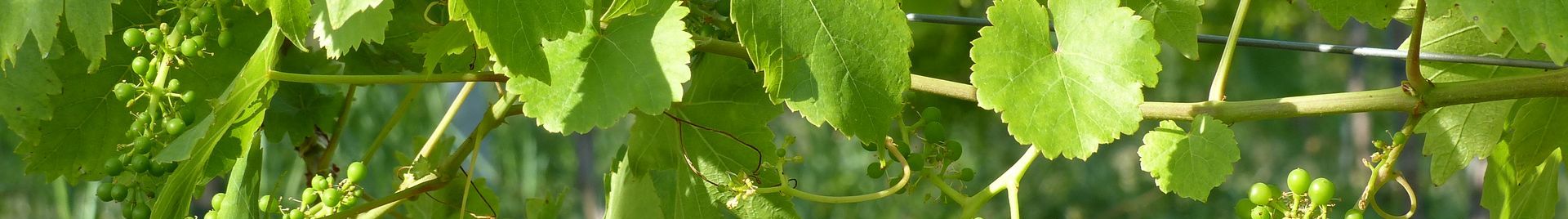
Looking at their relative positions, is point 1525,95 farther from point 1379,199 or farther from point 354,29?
point 1379,199


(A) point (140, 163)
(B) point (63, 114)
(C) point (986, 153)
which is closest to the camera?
(A) point (140, 163)

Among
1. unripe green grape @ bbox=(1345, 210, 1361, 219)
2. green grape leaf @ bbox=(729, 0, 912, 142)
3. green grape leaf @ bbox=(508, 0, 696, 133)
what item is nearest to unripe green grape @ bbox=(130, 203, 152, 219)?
green grape leaf @ bbox=(508, 0, 696, 133)

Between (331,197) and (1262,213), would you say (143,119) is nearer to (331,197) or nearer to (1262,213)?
(331,197)

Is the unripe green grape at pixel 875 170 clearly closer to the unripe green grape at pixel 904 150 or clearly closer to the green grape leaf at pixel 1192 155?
the unripe green grape at pixel 904 150

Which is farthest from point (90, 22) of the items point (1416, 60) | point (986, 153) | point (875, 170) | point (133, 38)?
point (986, 153)

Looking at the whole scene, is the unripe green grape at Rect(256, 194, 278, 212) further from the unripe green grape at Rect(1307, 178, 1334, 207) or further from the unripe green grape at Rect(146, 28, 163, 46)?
the unripe green grape at Rect(1307, 178, 1334, 207)

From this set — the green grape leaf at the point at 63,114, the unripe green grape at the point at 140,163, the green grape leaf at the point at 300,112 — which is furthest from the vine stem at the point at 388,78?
the green grape leaf at the point at 300,112
